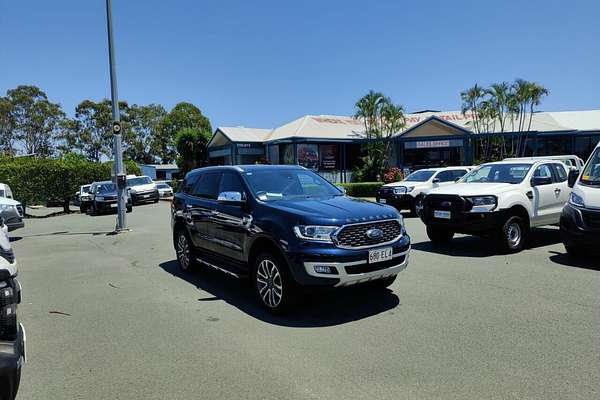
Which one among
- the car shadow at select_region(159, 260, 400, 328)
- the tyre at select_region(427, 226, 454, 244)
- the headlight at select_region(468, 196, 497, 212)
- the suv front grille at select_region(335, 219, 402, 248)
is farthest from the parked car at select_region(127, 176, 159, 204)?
the suv front grille at select_region(335, 219, 402, 248)

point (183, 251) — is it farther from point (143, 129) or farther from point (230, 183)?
point (143, 129)

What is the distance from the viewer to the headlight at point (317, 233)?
5.25m

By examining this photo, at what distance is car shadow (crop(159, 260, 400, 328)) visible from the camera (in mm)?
5457

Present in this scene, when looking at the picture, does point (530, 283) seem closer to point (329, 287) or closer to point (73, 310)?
point (329, 287)

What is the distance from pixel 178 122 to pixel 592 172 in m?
67.8

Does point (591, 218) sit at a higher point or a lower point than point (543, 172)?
lower

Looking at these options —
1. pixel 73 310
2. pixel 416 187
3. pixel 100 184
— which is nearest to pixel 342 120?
pixel 100 184

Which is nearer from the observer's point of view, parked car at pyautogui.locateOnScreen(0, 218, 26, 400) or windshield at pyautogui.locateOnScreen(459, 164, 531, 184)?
parked car at pyautogui.locateOnScreen(0, 218, 26, 400)

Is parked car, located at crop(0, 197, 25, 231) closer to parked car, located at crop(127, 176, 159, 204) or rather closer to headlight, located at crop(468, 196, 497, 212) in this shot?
headlight, located at crop(468, 196, 497, 212)

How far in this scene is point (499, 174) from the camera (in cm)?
1018

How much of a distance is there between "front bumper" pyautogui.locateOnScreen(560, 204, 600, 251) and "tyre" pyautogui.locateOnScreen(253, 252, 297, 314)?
205 inches

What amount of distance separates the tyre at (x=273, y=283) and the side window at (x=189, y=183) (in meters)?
2.79

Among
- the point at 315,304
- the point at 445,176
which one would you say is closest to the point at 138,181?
the point at 445,176

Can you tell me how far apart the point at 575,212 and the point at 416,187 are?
823cm
